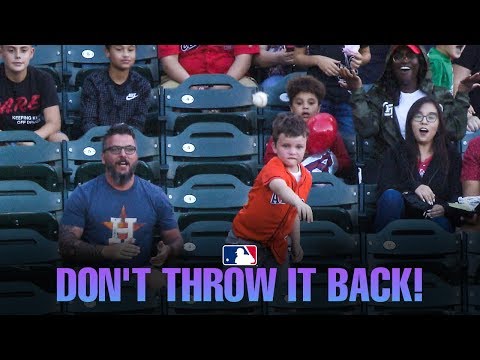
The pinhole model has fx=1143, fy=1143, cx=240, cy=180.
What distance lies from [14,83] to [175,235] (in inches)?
49.5

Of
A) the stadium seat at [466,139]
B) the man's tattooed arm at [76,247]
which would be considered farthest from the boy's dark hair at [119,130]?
the stadium seat at [466,139]

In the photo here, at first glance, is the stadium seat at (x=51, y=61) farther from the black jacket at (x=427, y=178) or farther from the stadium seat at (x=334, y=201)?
the black jacket at (x=427, y=178)

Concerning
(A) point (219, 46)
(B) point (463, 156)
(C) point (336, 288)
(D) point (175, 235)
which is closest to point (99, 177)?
(D) point (175, 235)

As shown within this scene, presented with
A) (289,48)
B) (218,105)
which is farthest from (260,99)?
(289,48)

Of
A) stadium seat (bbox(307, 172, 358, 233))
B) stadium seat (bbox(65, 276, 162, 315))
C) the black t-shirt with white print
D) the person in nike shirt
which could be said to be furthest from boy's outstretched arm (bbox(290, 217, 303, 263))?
the black t-shirt with white print

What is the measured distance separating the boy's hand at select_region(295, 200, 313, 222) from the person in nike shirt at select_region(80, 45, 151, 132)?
3.28 ft

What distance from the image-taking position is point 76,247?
627cm

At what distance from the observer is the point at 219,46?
6.47 metres

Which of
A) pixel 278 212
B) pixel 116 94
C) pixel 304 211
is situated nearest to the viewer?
pixel 304 211

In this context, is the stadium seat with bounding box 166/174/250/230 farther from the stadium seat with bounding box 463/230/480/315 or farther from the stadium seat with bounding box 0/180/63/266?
the stadium seat with bounding box 463/230/480/315

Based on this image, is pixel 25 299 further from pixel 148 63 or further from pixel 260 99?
pixel 260 99

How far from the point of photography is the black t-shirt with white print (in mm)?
6414

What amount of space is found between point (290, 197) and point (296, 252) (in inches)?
13.1

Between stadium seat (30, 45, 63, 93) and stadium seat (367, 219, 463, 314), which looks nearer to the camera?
stadium seat (367, 219, 463, 314)
